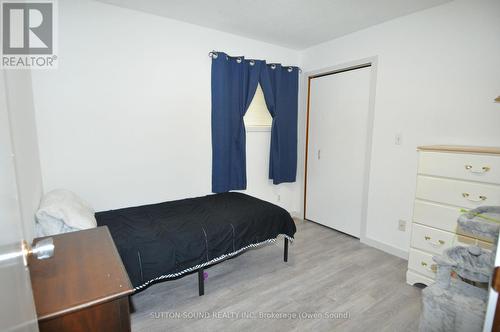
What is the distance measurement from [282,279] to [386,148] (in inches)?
72.3

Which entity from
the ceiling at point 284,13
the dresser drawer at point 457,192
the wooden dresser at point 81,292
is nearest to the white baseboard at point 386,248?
the dresser drawer at point 457,192

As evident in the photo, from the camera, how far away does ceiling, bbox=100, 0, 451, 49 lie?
92.7 inches

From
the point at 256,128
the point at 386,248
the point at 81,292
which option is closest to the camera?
the point at 81,292

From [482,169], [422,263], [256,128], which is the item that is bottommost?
[422,263]

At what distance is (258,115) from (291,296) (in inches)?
91.8

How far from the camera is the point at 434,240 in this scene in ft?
6.98

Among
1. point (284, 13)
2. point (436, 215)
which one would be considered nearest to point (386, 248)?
point (436, 215)

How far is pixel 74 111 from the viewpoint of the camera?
7.53ft

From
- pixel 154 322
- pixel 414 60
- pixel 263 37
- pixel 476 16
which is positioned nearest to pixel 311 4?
pixel 263 37

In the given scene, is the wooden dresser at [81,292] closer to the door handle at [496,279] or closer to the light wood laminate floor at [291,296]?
the light wood laminate floor at [291,296]

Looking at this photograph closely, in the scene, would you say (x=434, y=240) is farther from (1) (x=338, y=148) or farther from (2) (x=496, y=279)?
(2) (x=496, y=279)

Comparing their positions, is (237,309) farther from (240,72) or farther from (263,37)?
(263,37)

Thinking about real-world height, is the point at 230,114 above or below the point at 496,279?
above

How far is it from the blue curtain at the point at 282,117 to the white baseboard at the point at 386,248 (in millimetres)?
1300
